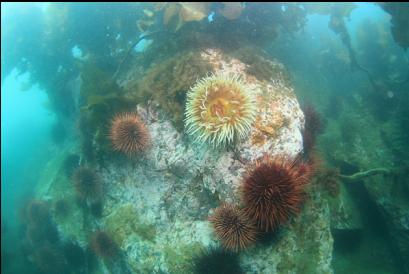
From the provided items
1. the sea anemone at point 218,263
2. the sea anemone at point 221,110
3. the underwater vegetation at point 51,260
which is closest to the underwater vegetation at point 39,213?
the underwater vegetation at point 51,260

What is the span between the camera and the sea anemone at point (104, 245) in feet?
26.3

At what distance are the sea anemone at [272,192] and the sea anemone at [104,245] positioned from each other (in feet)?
14.7

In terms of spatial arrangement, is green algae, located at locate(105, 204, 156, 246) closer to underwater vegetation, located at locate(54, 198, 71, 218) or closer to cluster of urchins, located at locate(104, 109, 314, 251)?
cluster of urchins, located at locate(104, 109, 314, 251)

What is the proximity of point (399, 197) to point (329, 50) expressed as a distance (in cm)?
1026

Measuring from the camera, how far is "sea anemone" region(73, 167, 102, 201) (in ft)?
27.6

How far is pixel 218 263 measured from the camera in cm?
585

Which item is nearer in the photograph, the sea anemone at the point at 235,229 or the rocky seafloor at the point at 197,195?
the sea anemone at the point at 235,229

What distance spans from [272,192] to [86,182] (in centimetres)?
554

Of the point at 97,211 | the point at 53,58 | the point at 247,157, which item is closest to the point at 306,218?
the point at 247,157

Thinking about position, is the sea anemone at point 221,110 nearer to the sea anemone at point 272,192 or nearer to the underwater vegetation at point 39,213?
the sea anemone at point 272,192

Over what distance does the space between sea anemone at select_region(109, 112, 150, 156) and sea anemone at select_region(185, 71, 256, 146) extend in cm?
146

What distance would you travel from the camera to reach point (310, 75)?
13695 millimetres

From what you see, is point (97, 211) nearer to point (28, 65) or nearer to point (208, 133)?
point (208, 133)

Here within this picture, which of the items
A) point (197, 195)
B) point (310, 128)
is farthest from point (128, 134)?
point (310, 128)
